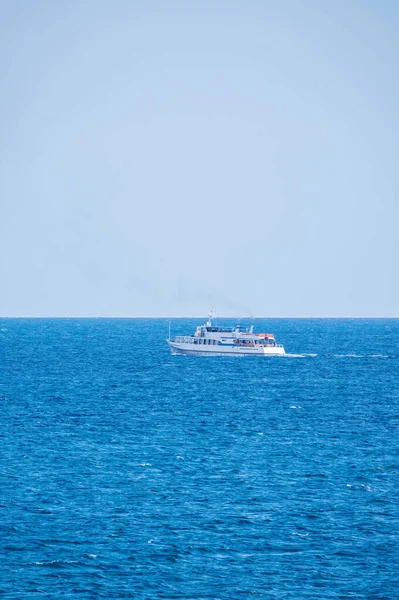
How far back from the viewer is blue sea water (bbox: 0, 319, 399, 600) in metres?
46.9

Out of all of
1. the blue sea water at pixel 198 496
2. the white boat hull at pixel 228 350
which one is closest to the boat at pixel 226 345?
the white boat hull at pixel 228 350

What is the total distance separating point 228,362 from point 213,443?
101 meters

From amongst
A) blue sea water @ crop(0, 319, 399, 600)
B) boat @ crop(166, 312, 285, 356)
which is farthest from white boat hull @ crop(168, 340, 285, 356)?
blue sea water @ crop(0, 319, 399, 600)

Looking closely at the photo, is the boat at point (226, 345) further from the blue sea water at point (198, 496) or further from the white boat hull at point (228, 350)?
the blue sea water at point (198, 496)

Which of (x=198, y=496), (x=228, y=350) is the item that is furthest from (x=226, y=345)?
(x=198, y=496)

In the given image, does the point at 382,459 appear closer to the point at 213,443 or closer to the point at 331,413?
the point at 213,443

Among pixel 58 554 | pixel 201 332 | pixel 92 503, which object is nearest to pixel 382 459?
pixel 92 503

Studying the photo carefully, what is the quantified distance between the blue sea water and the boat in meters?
72.3

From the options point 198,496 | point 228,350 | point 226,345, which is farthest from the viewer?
point 226,345

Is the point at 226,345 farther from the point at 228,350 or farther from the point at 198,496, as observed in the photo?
the point at 198,496

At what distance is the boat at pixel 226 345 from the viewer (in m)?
192

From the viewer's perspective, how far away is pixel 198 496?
62156 millimetres

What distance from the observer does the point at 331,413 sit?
4058 inches

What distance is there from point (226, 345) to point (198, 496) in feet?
430
